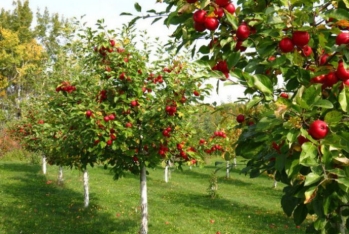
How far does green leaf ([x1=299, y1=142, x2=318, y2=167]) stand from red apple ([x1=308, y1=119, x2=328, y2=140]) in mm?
52

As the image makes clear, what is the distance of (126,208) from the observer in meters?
14.2

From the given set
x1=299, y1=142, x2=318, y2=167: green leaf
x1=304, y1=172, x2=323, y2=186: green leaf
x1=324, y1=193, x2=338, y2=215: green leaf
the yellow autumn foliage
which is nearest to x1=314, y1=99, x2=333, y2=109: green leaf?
x1=299, y1=142, x2=318, y2=167: green leaf

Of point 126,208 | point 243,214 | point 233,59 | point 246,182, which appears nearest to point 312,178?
point 233,59

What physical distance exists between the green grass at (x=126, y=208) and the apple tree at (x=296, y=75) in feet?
30.3

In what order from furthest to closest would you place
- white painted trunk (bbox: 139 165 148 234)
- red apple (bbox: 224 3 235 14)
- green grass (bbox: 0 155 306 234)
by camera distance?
green grass (bbox: 0 155 306 234) → white painted trunk (bbox: 139 165 148 234) → red apple (bbox: 224 3 235 14)

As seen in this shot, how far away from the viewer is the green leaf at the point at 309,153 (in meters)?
1.85

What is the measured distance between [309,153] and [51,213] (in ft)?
40.2

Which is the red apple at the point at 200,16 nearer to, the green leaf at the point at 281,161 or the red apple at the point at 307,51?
the red apple at the point at 307,51

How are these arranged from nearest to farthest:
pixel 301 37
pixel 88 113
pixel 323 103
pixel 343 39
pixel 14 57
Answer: pixel 323 103, pixel 343 39, pixel 301 37, pixel 88 113, pixel 14 57

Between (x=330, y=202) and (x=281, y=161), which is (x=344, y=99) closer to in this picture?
(x=281, y=161)

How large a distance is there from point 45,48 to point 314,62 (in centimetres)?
6388

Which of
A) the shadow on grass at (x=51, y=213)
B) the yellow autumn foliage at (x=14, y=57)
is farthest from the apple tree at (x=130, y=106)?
the yellow autumn foliage at (x=14, y=57)

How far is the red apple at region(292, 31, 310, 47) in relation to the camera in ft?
6.77

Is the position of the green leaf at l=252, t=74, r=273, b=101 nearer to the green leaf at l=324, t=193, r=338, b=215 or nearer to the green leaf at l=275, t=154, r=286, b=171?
the green leaf at l=275, t=154, r=286, b=171
